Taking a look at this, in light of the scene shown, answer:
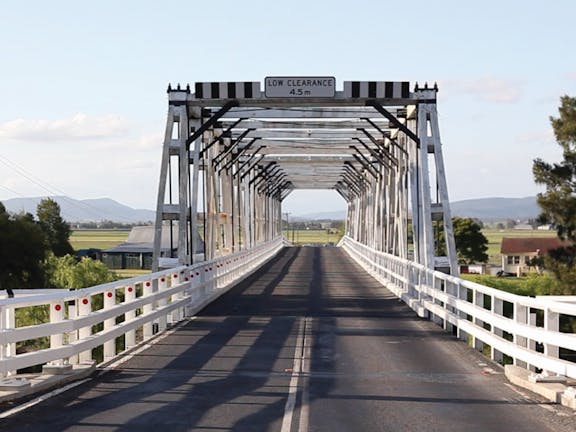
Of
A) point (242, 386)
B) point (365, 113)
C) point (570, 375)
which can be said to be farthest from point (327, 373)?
point (365, 113)

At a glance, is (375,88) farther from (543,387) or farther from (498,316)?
(543,387)

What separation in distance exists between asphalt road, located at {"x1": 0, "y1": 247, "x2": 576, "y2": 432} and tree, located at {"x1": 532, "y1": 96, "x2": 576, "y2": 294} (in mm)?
26508

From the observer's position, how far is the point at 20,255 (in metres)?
59.4

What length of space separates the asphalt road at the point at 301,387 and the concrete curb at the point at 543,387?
15 centimetres

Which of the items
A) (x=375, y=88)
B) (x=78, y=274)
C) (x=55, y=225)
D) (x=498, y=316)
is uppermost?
(x=375, y=88)

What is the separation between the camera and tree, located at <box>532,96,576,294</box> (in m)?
43.9

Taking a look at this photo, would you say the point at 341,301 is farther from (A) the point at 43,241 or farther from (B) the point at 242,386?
(A) the point at 43,241

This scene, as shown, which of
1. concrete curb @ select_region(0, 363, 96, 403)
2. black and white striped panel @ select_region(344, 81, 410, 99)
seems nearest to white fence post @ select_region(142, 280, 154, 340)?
concrete curb @ select_region(0, 363, 96, 403)

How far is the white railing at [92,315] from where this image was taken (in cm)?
1069

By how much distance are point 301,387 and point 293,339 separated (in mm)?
5119

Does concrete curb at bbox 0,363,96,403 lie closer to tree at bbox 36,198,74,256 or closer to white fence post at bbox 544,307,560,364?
white fence post at bbox 544,307,560,364

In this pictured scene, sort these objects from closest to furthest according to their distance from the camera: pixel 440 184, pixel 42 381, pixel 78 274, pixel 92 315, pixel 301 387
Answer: pixel 42 381 < pixel 301 387 < pixel 92 315 < pixel 440 184 < pixel 78 274

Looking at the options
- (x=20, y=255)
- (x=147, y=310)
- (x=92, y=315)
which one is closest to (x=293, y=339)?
(x=147, y=310)

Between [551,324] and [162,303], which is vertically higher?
[551,324]
